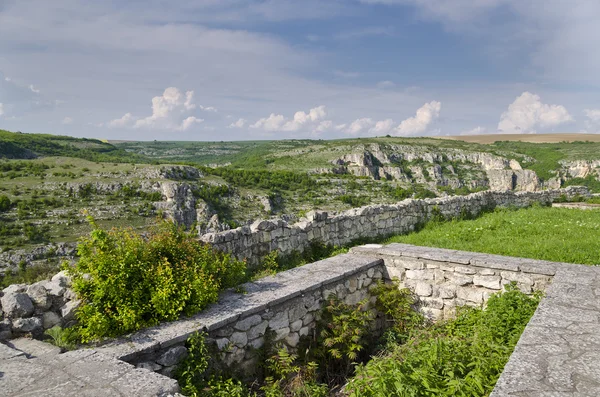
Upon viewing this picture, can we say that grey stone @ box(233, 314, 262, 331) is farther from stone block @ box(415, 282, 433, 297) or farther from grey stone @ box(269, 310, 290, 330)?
stone block @ box(415, 282, 433, 297)

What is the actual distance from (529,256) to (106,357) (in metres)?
7.03

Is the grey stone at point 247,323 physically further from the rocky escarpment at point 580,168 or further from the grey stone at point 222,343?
the rocky escarpment at point 580,168

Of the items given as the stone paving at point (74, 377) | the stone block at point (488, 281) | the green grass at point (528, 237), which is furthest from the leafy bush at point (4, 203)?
the stone block at point (488, 281)

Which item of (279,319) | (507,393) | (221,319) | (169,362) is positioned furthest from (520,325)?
(169,362)

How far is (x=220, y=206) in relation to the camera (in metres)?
42.5

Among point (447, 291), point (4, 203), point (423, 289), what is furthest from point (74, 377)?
point (4, 203)

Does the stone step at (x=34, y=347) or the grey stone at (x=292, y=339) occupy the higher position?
the stone step at (x=34, y=347)

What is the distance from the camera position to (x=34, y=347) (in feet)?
11.6

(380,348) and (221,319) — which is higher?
(221,319)

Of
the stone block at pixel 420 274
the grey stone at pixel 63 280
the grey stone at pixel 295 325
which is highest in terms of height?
the grey stone at pixel 63 280

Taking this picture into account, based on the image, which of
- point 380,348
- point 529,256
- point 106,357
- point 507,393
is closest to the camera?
point 507,393

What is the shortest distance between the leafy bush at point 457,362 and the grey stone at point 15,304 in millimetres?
3207

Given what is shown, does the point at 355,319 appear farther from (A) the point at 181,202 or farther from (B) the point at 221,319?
(A) the point at 181,202

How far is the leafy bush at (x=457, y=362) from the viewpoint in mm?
3324
